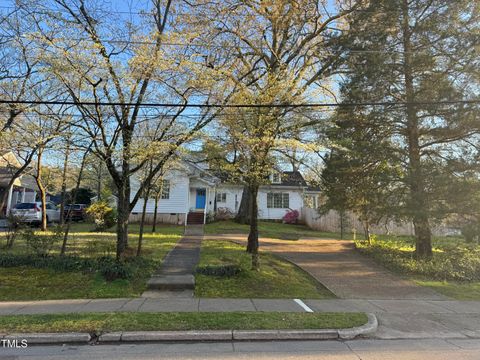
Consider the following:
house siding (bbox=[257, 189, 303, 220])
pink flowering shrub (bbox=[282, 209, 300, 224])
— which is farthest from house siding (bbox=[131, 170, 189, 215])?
pink flowering shrub (bbox=[282, 209, 300, 224])

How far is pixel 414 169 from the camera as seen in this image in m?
14.7

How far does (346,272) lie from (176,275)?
240 inches

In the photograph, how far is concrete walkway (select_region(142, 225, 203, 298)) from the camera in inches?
415

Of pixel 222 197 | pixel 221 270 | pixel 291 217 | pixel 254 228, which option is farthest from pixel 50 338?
pixel 222 197

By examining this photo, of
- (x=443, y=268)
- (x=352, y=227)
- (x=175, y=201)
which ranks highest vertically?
(x=175, y=201)

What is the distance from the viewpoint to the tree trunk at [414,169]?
547 inches

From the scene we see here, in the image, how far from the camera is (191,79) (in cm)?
1140

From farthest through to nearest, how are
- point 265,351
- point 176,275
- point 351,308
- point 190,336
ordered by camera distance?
point 176,275 → point 351,308 → point 190,336 → point 265,351

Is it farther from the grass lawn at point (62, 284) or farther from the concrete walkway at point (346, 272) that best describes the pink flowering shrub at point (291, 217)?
the grass lawn at point (62, 284)

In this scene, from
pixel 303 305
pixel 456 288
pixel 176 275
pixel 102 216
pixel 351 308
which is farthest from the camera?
pixel 102 216

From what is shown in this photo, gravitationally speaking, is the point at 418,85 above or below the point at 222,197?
above

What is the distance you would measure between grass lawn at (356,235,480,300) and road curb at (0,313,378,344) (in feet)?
21.0

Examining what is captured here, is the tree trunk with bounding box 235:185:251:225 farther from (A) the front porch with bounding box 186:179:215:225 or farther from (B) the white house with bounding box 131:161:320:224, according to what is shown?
(A) the front porch with bounding box 186:179:215:225

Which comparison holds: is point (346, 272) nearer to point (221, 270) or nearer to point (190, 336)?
point (221, 270)
